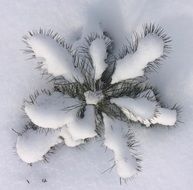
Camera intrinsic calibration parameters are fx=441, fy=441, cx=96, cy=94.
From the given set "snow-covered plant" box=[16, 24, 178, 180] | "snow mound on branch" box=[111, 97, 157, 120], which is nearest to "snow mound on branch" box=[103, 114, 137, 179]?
"snow-covered plant" box=[16, 24, 178, 180]

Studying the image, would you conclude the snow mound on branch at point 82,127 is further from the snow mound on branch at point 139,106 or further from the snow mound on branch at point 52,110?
the snow mound on branch at point 139,106

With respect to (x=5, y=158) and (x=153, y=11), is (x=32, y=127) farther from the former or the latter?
(x=153, y=11)

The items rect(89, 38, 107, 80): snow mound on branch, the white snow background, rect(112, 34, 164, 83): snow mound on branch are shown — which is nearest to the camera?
rect(112, 34, 164, 83): snow mound on branch

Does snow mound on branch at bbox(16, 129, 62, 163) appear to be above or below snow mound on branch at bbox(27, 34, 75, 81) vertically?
below

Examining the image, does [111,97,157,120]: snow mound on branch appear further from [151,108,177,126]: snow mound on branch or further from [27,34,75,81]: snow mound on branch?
[27,34,75,81]: snow mound on branch

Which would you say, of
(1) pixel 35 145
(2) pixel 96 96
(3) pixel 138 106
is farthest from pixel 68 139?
(3) pixel 138 106

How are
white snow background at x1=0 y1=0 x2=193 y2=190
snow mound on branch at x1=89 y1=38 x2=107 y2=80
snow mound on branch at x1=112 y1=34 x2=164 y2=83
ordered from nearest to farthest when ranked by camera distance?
snow mound on branch at x1=112 y1=34 x2=164 y2=83
snow mound on branch at x1=89 y1=38 x2=107 y2=80
white snow background at x1=0 y1=0 x2=193 y2=190

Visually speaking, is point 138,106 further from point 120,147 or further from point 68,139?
point 68,139
